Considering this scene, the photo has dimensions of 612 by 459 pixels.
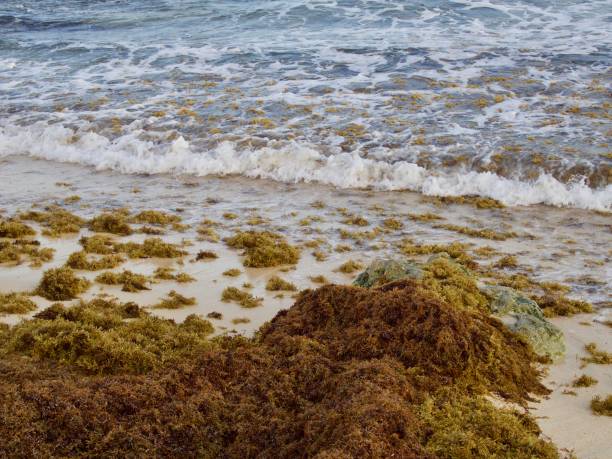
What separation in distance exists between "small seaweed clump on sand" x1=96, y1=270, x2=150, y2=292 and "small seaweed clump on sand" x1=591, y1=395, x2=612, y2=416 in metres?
5.07

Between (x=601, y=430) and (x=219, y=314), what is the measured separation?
156 inches

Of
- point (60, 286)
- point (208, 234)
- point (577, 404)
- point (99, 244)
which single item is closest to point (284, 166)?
point (208, 234)

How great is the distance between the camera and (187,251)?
870 centimetres

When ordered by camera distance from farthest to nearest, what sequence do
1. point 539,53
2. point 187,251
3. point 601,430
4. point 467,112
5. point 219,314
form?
point 539,53, point 467,112, point 187,251, point 219,314, point 601,430

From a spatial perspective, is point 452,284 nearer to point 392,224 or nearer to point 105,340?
point 392,224

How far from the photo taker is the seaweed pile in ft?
13.4

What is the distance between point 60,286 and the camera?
7215 mm

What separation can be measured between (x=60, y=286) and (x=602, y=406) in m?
5.86

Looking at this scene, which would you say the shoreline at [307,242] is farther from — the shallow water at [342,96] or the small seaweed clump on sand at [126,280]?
the shallow water at [342,96]

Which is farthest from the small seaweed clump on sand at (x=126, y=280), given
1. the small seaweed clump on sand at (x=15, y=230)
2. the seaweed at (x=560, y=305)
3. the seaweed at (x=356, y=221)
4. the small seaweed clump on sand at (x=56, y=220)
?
the seaweed at (x=560, y=305)

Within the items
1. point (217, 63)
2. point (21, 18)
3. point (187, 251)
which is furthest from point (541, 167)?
point (21, 18)

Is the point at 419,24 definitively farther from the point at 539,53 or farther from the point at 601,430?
the point at 601,430

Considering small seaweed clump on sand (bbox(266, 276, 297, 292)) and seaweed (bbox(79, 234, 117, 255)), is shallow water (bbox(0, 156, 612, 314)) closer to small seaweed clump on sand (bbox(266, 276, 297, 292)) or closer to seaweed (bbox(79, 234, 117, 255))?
small seaweed clump on sand (bbox(266, 276, 297, 292))

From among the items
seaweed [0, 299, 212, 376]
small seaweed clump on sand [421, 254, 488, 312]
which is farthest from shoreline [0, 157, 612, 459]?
small seaweed clump on sand [421, 254, 488, 312]
